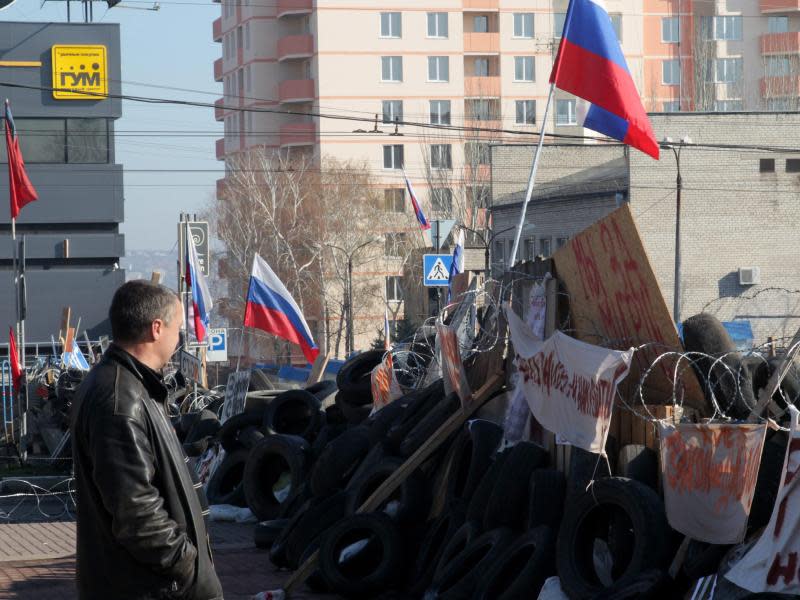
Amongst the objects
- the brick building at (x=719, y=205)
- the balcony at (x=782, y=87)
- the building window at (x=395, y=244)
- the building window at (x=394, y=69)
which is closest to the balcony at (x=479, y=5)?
the building window at (x=394, y=69)

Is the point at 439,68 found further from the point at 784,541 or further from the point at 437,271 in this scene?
the point at 784,541

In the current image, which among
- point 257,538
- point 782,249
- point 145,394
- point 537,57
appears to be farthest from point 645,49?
point 145,394

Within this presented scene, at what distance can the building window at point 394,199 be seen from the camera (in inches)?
3152

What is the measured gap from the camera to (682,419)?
26.8 ft

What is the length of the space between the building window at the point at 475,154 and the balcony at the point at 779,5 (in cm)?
2790

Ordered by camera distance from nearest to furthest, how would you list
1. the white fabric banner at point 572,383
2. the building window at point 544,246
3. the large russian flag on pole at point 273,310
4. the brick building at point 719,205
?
the white fabric banner at point 572,383 → the large russian flag on pole at point 273,310 → the brick building at point 719,205 → the building window at point 544,246

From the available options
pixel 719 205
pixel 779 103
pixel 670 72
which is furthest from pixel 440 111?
pixel 719 205

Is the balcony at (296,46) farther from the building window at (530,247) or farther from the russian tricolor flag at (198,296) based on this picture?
the russian tricolor flag at (198,296)

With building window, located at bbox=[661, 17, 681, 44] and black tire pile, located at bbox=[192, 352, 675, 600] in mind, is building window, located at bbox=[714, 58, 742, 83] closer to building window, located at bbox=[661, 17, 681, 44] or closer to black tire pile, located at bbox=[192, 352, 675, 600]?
building window, located at bbox=[661, 17, 681, 44]

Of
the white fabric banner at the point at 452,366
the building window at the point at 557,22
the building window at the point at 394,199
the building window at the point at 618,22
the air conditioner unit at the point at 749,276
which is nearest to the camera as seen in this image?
the white fabric banner at the point at 452,366

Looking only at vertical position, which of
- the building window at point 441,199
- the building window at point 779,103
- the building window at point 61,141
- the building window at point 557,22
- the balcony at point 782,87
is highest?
the building window at point 557,22

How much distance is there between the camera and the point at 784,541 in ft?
21.7

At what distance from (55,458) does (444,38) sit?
74.0 m

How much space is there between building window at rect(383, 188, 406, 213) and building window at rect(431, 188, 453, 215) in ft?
9.48
